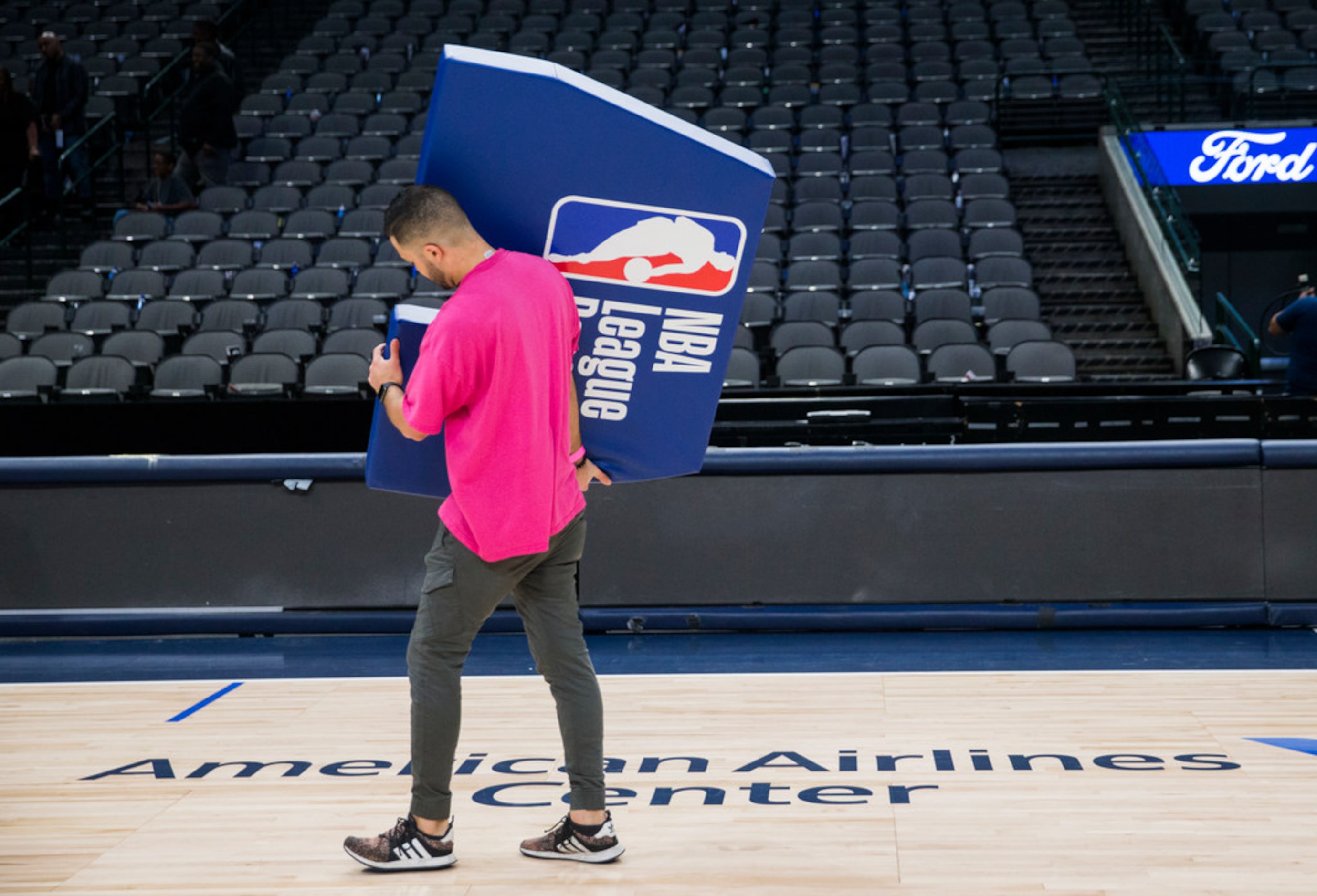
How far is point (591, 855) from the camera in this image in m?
2.99

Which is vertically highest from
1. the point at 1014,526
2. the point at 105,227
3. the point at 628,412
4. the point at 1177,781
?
the point at 105,227

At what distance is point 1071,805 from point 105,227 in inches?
483

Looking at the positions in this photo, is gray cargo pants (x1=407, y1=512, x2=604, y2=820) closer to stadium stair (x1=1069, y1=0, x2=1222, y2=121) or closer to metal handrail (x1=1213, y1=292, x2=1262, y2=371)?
metal handrail (x1=1213, y1=292, x2=1262, y2=371)

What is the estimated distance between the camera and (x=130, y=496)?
19.7ft

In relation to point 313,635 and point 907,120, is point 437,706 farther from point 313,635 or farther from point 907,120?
point 907,120

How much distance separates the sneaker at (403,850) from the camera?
2.95 meters

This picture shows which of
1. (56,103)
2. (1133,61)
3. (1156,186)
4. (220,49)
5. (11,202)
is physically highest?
(220,49)

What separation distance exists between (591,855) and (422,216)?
147 cm

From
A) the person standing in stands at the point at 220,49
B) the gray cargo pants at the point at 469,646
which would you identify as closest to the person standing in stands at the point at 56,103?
the person standing in stands at the point at 220,49

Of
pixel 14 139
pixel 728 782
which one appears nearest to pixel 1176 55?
pixel 14 139

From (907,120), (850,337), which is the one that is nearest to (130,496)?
(850,337)

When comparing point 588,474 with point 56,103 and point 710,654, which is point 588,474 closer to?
point 710,654

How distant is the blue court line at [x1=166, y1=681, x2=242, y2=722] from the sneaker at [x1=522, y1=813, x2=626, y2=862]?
2.00 meters

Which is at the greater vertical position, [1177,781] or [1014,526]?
[1014,526]
